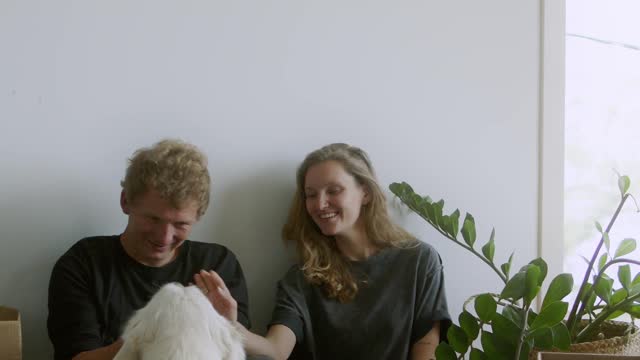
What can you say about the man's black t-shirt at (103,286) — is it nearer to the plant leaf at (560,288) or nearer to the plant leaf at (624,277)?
the plant leaf at (560,288)

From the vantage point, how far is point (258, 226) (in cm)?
241

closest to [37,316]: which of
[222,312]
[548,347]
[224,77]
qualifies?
[222,312]

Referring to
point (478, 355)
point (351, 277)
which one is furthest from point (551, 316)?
point (351, 277)

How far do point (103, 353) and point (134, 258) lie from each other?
1.27 feet

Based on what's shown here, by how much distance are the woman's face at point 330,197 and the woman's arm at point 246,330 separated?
0.36 metres

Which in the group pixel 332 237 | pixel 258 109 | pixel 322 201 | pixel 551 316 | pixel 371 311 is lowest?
pixel 371 311

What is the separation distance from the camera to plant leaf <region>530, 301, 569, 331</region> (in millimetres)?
1841

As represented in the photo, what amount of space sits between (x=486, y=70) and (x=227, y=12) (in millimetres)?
957

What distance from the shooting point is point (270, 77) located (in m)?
2.40

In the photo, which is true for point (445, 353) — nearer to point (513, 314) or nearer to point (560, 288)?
point (513, 314)

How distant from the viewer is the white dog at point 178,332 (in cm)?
137

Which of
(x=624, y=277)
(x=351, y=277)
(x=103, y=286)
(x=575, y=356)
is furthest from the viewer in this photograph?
(x=351, y=277)

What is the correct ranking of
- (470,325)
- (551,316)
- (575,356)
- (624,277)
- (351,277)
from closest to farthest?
(575,356)
(551,316)
(470,325)
(624,277)
(351,277)

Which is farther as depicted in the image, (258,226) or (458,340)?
(258,226)
